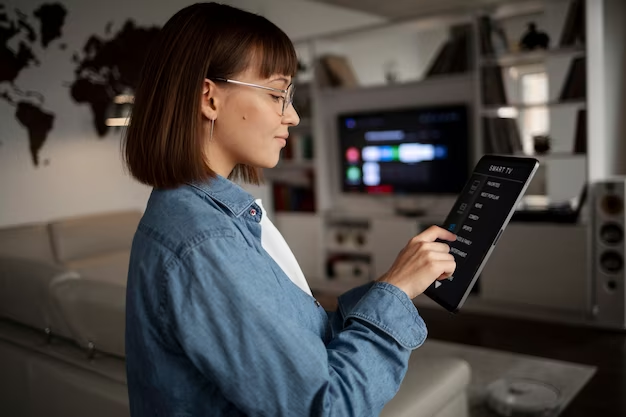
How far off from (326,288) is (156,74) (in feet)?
14.2

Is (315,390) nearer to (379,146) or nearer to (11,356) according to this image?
(11,356)

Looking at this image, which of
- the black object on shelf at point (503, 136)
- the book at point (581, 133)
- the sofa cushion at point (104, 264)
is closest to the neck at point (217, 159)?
the sofa cushion at point (104, 264)

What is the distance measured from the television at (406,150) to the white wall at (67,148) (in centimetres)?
174

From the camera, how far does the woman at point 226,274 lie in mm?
730

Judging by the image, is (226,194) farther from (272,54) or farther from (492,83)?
(492,83)

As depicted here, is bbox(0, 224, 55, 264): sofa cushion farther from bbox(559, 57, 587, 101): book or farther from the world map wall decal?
bbox(559, 57, 587, 101): book

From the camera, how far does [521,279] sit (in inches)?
159

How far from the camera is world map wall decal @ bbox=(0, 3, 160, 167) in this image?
4078mm

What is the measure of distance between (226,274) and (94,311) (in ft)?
3.09

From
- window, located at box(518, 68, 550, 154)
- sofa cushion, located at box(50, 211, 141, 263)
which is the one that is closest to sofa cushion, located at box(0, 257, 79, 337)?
sofa cushion, located at box(50, 211, 141, 263)

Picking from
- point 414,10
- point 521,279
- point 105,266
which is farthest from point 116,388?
point 414,10

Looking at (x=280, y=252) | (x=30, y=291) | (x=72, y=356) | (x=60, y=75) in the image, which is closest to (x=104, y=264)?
(x=60, y=75)

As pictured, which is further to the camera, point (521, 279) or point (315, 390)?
point (521, 279)

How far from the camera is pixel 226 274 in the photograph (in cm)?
73
